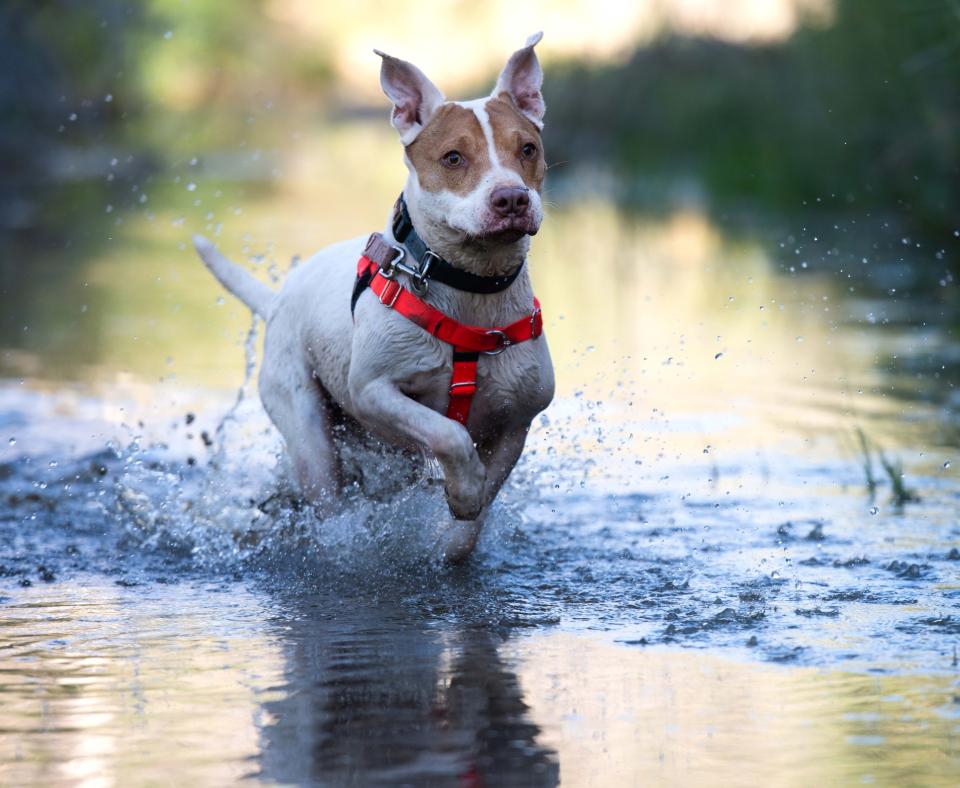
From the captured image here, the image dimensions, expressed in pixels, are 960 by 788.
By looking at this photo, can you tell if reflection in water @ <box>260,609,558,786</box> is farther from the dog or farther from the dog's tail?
the dog's tail

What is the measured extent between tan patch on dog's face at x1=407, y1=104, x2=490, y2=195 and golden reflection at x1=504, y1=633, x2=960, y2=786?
1411mm

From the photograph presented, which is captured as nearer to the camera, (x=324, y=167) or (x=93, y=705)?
(x=93, y=705)

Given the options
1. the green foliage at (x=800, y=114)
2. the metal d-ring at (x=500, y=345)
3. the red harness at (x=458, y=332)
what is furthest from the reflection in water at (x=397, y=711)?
the green foliage at (x=800, y=114)

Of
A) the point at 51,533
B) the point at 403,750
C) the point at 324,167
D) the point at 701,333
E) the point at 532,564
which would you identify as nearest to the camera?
the point at 403,750

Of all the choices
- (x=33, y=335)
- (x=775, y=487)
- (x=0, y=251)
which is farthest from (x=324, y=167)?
(x=775, y=487)

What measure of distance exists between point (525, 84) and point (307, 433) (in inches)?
59.1

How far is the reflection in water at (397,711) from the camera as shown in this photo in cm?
379

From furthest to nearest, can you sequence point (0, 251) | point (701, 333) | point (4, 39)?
point (4, 39) < point (0, 251) < point (701, 333)

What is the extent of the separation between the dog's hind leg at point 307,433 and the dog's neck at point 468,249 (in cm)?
99

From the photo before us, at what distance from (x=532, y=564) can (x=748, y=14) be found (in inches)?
842

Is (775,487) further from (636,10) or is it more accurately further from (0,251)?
(636,10)

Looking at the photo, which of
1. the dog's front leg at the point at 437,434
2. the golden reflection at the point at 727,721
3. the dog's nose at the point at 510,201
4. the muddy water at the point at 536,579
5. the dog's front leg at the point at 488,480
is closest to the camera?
the golden reflection at the point at 727,721

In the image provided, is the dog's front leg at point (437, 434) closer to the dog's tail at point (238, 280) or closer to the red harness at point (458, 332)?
the red harness at point (458, 332)

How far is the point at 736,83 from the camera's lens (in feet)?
78.2
